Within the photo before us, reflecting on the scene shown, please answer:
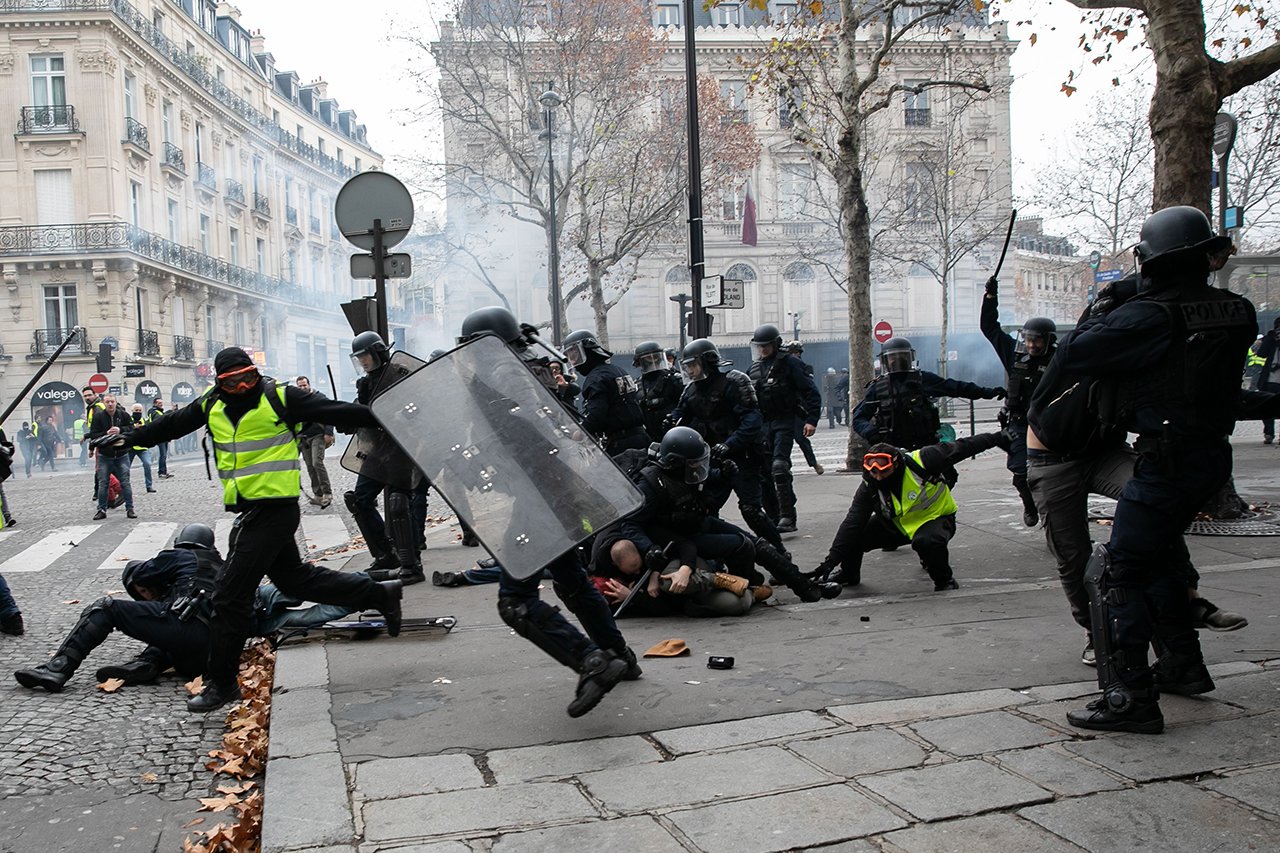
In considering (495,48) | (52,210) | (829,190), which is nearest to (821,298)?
(829,190)

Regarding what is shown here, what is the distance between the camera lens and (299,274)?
51.2 meters

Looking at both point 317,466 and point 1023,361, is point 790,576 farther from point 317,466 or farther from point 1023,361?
point 317,466

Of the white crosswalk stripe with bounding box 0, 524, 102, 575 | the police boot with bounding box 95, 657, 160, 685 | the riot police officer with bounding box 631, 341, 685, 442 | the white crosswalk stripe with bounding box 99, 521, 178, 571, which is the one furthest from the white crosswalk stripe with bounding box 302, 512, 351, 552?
the police boot with bounding box 95, 657, 160, 685

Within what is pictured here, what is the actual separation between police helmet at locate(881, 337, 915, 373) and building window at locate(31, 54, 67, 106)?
116 ft

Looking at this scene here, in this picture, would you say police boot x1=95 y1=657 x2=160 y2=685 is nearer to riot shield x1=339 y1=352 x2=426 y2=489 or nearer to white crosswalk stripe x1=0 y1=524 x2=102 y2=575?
riot shield x1=339 y1=352 x2=426 y2=489

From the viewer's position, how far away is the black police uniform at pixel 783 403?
942 centimetres

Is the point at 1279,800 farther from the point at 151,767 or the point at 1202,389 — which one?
the point at 151,767

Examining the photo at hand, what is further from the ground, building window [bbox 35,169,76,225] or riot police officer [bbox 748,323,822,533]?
building window [bbox 35,169,76,225]

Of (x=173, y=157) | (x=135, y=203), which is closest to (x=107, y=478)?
(x=135, y=203)

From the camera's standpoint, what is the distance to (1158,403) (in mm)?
3803

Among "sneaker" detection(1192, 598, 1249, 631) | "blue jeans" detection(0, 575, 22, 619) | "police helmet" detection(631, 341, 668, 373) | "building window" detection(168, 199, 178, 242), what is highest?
"building window" detection(168, 199, 178, 242)

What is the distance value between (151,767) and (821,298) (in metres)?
42.9

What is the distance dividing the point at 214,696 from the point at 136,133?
36.8 m

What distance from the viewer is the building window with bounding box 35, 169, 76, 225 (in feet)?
118
